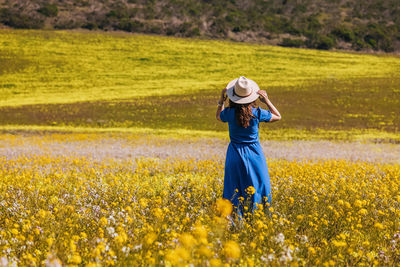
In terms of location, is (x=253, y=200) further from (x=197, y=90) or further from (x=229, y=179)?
(x=197, y=90)

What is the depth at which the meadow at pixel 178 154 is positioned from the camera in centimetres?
321

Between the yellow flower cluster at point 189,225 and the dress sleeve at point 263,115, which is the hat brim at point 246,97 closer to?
the dress sleeve at point 263,115

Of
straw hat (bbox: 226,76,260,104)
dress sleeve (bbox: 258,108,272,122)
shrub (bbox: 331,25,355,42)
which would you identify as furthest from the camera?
shrub (bbox: 331,25,355,42)

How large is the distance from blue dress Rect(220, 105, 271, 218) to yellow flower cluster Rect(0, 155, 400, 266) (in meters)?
0.29

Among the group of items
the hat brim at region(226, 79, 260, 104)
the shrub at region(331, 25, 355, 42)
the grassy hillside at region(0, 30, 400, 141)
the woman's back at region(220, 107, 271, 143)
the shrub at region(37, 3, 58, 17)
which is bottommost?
the grassy hillside at region(0, 30, 400, 141)

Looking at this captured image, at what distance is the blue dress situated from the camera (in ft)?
15.8

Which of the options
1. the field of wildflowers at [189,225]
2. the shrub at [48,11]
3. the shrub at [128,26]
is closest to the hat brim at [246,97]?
the field of wildflowers at [189,225]

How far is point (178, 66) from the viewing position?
163 feet

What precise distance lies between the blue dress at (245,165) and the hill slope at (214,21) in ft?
235

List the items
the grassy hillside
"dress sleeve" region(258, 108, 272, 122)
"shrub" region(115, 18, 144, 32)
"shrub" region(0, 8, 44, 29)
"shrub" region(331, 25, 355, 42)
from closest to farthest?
"dress sleeve" region(258, 108, 272, 122) → the grassy hillside → "shrub" region(0, 8, 44, 29) → "shrub" region(115, 18, 144, 32) → "shrub" region(331, 25, 355, 42)

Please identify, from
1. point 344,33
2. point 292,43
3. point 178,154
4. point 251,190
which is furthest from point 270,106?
point 344,33

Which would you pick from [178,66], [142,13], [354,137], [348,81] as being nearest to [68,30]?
[142,13]

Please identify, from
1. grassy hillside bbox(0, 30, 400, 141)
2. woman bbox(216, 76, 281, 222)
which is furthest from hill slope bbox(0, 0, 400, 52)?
woman bbox(216, 76, 281, 222)

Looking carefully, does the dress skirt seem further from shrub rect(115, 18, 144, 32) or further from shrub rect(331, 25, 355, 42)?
shrub rect(331, 25, 355, 42)
